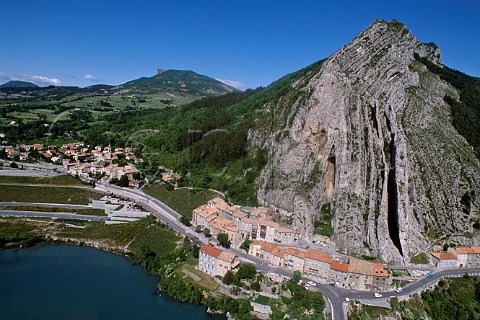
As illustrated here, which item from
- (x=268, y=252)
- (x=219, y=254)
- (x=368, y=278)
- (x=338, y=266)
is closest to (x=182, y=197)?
(x=219, y=254)

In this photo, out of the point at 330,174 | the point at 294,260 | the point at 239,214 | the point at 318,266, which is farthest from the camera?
the point at 330,174

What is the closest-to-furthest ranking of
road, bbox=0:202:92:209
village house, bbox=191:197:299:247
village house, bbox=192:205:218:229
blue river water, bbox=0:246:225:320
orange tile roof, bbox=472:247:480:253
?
1. blue river water, bbox=0:246:225:320
2. orange tile roof, bbox=472:247:480:253
3. village house, bbox=191:197:299:247
4. village house, bbox=192:205:218:229
5. road, bbox=0:202:92:209

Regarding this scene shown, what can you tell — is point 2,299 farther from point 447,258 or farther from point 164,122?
point 164,122

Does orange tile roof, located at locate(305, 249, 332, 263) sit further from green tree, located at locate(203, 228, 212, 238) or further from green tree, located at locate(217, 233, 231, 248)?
green tree, located at locate(203, 228, 212, 238)

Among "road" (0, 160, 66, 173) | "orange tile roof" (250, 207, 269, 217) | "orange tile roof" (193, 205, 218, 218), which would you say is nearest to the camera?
"orange tile roof" (250, 207, 269, 217)

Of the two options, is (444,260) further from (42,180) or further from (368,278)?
(42,180)

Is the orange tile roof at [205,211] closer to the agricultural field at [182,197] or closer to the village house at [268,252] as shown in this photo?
the agricultural field at [182,197]

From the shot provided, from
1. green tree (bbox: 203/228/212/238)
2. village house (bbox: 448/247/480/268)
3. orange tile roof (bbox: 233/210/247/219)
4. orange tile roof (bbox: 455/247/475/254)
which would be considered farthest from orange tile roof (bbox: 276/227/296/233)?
orange tile roof (bbox: 455/247/475/254)

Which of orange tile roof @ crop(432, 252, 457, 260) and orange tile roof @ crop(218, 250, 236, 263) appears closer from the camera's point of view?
orange tile roof @ crop(218, 250, 236, 263)
